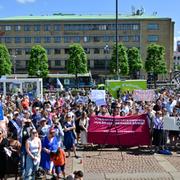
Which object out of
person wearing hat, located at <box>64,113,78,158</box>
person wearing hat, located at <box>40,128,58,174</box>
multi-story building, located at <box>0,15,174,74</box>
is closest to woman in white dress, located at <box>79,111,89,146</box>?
person wearing hat, located at <box>64,113,78,158</box>

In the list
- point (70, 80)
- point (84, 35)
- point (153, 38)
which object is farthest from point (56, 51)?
point (70, 80)

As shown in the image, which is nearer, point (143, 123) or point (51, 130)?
point (51, 130)

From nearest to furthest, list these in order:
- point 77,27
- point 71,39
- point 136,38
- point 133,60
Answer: point 133,60, point 136,38, point 77,27, point 71,39

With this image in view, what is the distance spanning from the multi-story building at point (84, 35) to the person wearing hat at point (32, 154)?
90950mm

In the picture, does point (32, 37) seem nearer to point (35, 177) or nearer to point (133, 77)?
point (133, 77)

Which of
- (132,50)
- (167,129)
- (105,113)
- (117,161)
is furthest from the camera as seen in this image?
(132,50)

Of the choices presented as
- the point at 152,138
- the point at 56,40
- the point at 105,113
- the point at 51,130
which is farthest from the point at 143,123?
the point at 56,40

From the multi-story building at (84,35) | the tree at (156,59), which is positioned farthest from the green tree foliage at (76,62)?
the multi-story building at (84,35)

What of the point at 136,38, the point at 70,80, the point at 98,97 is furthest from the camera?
the point at 136,38

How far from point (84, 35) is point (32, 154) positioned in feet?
303

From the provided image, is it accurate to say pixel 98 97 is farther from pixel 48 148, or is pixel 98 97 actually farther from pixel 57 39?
pixel 57 39

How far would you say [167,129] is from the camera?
55.6 ft

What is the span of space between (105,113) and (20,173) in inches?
245

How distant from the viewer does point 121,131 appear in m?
17.2
